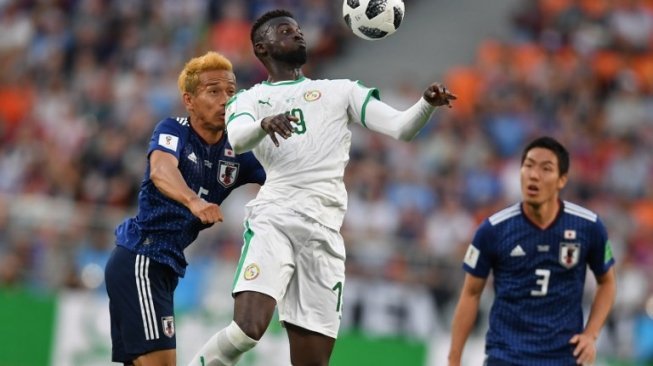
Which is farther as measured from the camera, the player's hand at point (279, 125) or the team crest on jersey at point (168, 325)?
the team crest on jersey at point (168, 325)

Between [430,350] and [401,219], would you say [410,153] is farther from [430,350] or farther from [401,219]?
[430,350]

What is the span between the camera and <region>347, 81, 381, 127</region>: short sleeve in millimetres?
7832

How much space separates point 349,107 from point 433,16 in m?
13.0

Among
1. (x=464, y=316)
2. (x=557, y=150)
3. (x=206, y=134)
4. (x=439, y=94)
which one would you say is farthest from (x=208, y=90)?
(x=557, y=150)

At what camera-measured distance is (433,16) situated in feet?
67.9

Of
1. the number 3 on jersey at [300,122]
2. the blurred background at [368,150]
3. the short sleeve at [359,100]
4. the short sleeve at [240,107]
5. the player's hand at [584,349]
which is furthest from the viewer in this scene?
the blurred background at [368,150]

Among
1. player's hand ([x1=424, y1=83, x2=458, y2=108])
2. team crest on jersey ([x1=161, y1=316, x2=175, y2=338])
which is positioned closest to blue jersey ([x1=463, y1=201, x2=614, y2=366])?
player's hand ([x1=424, y1=83, x2=458, y2=108])

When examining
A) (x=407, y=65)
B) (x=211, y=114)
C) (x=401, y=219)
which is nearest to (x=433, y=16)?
(x=407, y=65)

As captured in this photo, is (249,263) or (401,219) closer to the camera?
(249,263)

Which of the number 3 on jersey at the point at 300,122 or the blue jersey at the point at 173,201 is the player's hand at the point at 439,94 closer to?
the number 3 on jersey at the point at 300,122

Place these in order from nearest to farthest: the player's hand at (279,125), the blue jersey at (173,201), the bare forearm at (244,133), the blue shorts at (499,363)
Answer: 1. the player's hand at (279,125)
2. the bare forearm at (244,133)
3. the blue jersey at (173,201)
4. the blue shorts at (499,363)

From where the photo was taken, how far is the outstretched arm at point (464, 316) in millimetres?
8719

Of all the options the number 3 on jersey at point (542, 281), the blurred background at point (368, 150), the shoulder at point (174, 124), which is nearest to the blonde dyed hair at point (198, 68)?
the shoulder at point (174, 124)

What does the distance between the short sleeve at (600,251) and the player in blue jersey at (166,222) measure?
2224 mm
